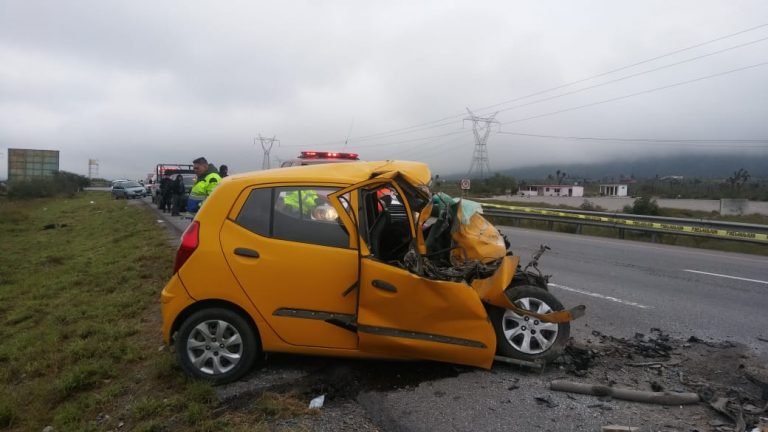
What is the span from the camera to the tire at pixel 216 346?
3859 mm

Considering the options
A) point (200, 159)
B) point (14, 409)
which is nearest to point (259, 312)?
point (14, 409)

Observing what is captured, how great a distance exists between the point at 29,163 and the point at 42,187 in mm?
2640

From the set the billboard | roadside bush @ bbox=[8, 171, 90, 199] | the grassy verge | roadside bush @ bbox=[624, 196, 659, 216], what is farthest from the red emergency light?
the billboard

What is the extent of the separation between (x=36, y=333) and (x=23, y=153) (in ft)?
167

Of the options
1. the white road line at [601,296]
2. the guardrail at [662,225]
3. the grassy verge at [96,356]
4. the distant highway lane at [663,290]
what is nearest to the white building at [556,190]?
the guardrail at [662,225]

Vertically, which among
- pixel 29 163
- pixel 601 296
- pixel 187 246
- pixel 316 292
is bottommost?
pixel 601 296

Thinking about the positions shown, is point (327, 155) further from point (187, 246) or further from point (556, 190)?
point (556, 190)

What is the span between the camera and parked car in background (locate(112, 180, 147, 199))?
41719mm

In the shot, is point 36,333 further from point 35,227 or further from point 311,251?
point 35,227

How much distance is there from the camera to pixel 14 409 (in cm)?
411

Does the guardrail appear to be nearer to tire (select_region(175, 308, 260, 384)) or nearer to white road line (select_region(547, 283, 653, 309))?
white road line (select_region(547, 283, 653, 309))

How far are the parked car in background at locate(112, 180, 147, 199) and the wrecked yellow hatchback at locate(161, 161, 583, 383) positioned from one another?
139ft

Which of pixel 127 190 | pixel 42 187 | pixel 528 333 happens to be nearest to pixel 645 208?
pixel 528 333

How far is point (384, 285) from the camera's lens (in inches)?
147
